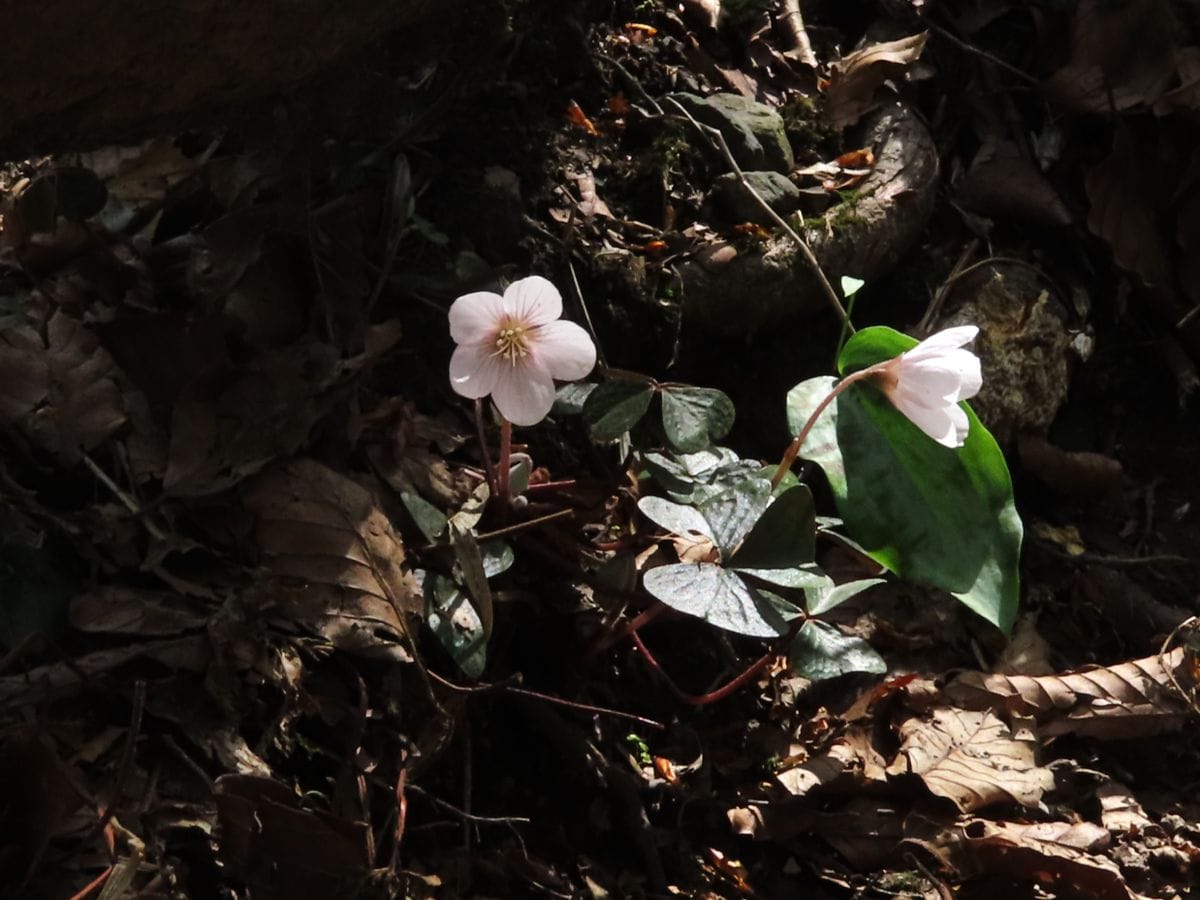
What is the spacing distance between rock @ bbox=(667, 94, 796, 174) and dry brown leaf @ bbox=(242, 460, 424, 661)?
96 centimetres

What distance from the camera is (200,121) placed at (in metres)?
1.42

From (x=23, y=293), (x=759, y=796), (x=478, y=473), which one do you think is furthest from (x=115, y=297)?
(x=759, y=796)

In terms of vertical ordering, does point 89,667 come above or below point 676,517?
above

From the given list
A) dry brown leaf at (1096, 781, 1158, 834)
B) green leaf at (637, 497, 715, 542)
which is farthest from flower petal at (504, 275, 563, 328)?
dry brown leaf at (1096, 781, 1158, 834)

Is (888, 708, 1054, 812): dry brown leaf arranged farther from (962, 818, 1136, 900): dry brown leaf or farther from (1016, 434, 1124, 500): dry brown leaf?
(1016, 434, 1124, 500): dry brown leaf

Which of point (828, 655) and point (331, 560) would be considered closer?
point (331, 560)

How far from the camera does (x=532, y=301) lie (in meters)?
1.30

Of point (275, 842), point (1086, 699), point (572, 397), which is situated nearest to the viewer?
point (275, 842)

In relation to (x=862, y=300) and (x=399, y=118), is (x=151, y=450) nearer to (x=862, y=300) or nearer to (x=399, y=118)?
(x=399, y=118)

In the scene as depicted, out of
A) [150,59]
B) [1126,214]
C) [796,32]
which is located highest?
[150,59]

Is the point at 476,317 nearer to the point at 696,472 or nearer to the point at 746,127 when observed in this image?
the point at 696,472

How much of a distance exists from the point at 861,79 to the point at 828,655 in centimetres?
120

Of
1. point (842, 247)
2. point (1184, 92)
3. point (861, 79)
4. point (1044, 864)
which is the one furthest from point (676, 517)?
point (1184, 92)

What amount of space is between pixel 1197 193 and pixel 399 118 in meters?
1.51
